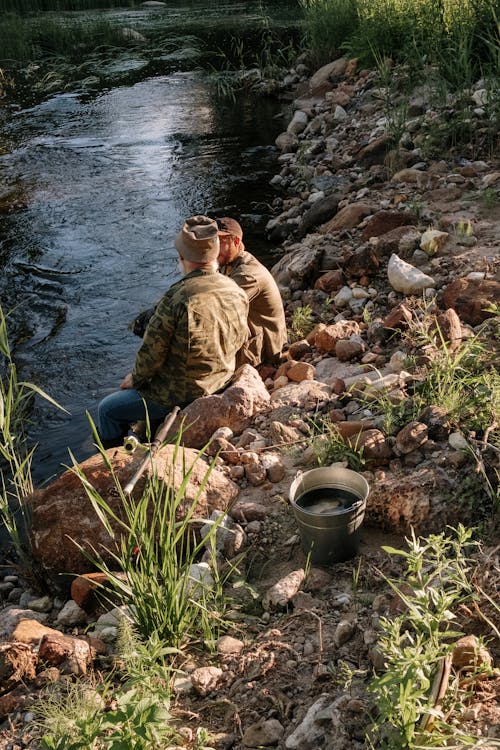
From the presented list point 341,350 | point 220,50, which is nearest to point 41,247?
point 341,350

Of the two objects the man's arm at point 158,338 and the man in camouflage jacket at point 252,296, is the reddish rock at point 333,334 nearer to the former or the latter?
the man in camouflage jacket at point 252,296

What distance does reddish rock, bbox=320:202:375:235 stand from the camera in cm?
717

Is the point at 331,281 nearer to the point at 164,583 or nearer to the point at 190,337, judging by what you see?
the point at 190,337

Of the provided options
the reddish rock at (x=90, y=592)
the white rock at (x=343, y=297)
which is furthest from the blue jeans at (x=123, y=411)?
the white rock at (x=343, y=297)

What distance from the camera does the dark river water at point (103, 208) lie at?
20.6ft

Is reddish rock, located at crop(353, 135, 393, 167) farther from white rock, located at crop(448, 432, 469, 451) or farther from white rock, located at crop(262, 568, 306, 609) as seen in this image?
white rock, located at crop(262, 568, 306, 609)

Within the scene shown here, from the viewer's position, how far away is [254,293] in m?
5.26


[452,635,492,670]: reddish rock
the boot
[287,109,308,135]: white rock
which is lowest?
the boot

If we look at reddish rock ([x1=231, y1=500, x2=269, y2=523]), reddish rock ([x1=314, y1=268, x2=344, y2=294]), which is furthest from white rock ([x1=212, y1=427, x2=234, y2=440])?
reddish rock ([x1=314, y1=268, x2=344, y2=294])

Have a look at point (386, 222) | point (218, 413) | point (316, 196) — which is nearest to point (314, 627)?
point (218, 413)

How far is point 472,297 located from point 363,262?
1.39 metres

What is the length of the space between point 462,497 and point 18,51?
1615 centimetres

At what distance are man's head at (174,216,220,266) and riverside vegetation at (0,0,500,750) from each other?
0.96 meters

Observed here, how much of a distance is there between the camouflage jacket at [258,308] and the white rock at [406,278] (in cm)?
88
